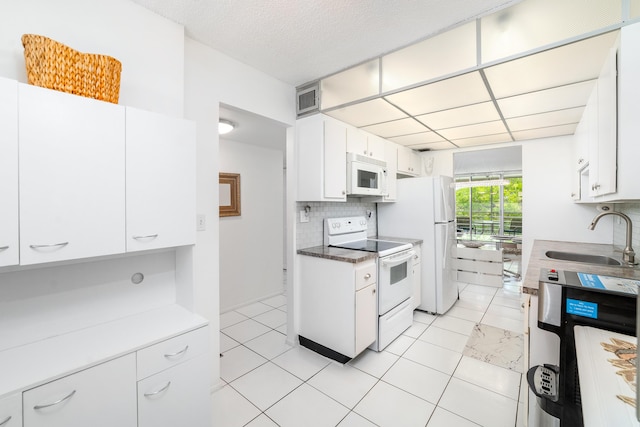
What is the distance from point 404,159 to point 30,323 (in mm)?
3922

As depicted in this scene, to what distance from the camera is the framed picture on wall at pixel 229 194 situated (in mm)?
3615

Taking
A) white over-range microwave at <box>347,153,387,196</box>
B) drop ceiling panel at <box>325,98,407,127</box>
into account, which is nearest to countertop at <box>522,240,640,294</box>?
white over-range microwave at <box>347,153,387,196</box>

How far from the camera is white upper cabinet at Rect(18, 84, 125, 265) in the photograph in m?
1.05

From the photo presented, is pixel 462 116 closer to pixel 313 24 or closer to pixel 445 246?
pixel 445 246

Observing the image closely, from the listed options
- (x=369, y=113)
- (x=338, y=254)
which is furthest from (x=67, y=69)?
(x=369, y=113)

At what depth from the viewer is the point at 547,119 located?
2.73 m

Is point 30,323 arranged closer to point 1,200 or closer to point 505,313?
point 1,200

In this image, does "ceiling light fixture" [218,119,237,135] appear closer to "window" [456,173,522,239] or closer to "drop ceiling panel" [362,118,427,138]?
"drop ceiling panel" [362,118,427,138]

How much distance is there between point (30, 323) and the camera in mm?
1254

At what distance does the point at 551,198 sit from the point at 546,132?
0.85m

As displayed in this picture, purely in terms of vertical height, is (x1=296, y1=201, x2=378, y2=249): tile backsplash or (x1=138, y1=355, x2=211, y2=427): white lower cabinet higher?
(x1=296, y1=201, x2=378, y2=249): tile backsplash

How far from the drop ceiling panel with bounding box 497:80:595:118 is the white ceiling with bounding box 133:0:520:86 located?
3.14 ft

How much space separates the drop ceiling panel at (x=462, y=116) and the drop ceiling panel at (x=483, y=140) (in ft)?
2.51

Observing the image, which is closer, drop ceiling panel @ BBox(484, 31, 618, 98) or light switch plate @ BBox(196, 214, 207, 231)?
drop ceiling panel @ BBox(484, 31, 618, 98)
